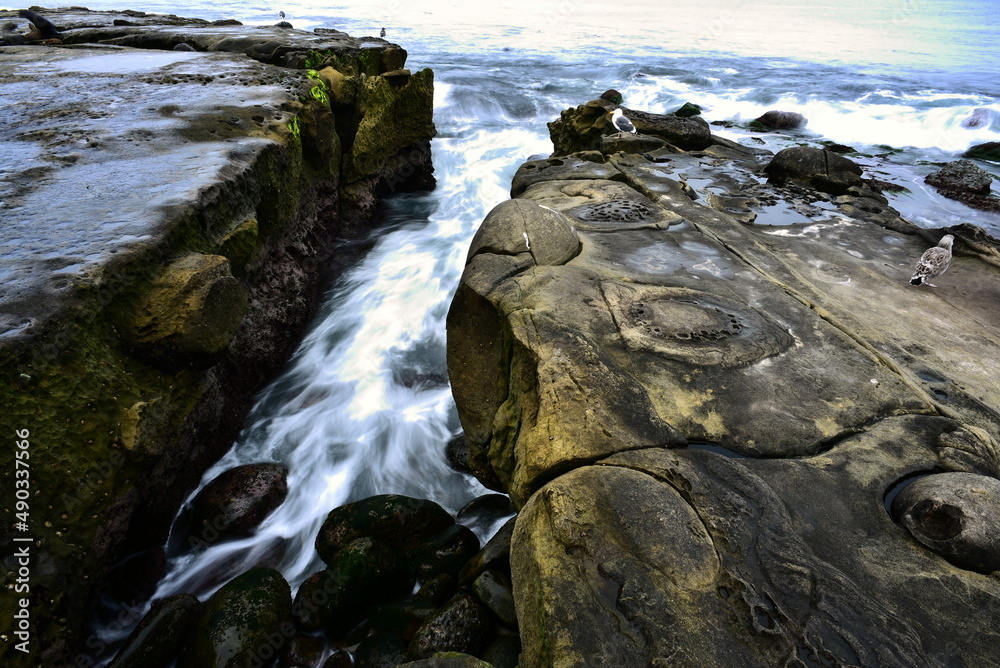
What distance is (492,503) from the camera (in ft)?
13.5

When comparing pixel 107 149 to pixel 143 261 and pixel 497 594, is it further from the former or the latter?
pixel 497 594

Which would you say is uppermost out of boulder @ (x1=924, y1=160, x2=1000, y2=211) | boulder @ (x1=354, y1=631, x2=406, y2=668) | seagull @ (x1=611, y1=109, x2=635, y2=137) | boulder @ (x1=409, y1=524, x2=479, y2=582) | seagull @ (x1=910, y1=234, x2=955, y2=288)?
seagull @ (x1=611, y1=109, x2=635, y2=137)

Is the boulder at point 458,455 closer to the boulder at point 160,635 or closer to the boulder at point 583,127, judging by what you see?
the boulder at point 160,635

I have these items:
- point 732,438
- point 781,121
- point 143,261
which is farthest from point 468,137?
point 732,438

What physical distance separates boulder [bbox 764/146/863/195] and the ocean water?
306 centimetres

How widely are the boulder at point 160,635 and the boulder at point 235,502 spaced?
0.67 meters

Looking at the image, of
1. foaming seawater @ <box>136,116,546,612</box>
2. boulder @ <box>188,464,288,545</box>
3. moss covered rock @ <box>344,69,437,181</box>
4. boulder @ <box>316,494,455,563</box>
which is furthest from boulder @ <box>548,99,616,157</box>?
boulder @ <box>188,464,288,545</box>

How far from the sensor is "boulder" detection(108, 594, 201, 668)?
9.28 feet

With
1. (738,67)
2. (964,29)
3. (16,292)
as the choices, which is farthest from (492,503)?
(964,29)

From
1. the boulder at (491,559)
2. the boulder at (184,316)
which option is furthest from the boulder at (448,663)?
the boulder at (184,316)

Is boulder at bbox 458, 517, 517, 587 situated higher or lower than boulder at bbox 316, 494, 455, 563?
higher

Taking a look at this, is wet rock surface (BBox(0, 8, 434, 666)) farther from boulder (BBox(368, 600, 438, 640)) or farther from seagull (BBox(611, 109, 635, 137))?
seagull (BBox(611, 109, 635, 137))

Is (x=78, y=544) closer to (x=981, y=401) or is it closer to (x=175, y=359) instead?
(x=175, y=359)

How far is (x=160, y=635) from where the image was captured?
9.57 feet
